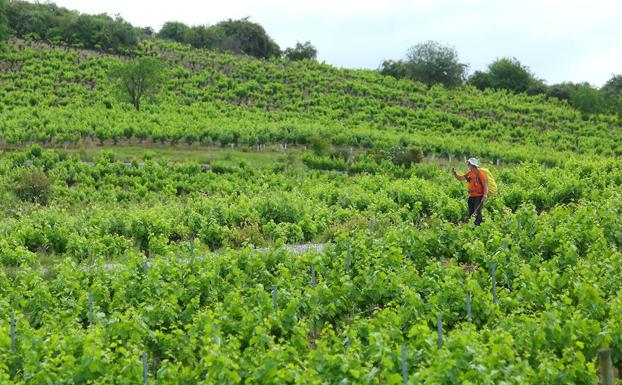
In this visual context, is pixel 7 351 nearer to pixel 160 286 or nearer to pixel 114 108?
pixel 160 286

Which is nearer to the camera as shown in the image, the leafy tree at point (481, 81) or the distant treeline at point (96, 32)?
the distant treeline at point (96, 32)

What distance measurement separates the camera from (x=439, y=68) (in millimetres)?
65000

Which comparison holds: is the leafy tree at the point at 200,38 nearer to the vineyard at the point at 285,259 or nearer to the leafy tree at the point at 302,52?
the leafy tree at the point at 302,52

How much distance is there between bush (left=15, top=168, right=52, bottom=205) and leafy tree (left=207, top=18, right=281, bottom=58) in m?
47.6

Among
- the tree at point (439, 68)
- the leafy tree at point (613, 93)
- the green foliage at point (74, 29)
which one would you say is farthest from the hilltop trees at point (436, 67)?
the green foliage at point (74, 29)

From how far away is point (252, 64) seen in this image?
62.6 metres

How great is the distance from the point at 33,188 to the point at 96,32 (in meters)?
41.2

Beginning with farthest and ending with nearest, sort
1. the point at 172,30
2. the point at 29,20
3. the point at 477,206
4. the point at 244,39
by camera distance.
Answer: the point at 172,30 < the point at 244,39 < the point at 29,20 < the point at 477,206

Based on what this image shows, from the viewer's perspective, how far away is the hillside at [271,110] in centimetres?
3956

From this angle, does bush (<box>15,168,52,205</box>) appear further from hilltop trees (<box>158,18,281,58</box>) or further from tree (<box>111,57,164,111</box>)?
hilltop trees (<box>158,18,281,58</box>)

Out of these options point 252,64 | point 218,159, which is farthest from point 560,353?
point 252,64

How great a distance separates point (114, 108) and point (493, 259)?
36.2m

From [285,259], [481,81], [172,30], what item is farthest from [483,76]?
[285,259]

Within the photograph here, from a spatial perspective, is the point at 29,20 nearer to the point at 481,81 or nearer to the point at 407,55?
the point at 407,55
